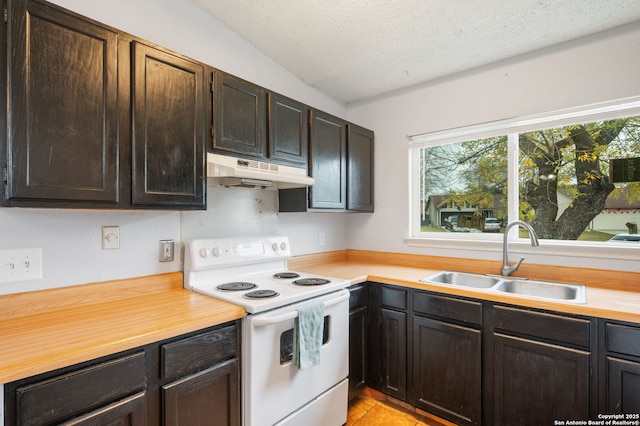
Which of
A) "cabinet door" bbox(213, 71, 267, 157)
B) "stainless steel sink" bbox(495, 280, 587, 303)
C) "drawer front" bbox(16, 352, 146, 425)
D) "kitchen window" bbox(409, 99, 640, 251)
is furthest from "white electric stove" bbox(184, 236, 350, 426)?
"kitchen window" bbox(409, 99, 640, 251)

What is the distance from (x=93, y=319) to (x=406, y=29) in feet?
7.42

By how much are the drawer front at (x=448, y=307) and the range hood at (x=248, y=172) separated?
3.42ft

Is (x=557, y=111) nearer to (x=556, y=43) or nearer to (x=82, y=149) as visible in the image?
(x=556, y=43)

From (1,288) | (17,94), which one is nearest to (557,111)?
(17,94)

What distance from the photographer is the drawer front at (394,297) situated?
6.92 ft

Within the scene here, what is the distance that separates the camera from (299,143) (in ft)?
7.06

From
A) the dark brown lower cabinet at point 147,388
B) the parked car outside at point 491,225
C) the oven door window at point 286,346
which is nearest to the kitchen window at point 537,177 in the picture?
the parked car outside at point 491,225

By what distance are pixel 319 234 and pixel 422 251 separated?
0.89 metres

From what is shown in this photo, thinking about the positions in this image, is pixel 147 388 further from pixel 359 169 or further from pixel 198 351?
pixel 359 169

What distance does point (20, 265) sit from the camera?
52.7 inches

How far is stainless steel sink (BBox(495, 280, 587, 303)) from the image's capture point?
1895 mm

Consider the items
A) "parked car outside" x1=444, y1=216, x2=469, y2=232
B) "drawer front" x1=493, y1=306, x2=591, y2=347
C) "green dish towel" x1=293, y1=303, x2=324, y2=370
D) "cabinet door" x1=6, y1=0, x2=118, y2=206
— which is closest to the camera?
"cabinet door" x1=6, y1=0, x2=118, y2=206

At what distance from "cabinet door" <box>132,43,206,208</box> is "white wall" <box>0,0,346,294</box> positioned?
0.34 m

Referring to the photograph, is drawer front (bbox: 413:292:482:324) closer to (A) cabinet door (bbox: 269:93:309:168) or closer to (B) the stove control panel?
(B) the stove control panel
